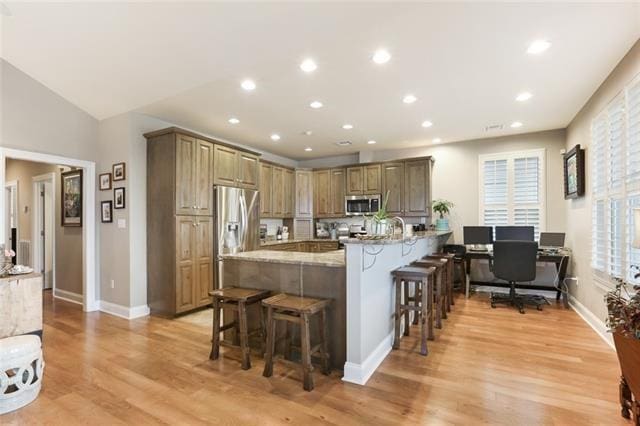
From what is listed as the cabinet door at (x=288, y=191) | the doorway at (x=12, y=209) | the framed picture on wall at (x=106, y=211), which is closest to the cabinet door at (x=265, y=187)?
the cabinet door at (x=288, y=191)

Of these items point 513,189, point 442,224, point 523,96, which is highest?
point 523,96

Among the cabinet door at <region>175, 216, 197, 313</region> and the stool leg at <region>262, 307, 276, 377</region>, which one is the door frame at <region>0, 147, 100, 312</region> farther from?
the stool leg at <region>262, 307, 276, 377</region>

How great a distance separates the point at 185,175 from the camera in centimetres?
416

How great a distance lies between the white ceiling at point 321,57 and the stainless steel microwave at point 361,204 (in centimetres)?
202

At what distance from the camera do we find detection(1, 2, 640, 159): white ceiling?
2.36 metres

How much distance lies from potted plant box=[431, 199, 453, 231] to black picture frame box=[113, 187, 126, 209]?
16.7ft

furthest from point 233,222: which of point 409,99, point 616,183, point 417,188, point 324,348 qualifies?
point 616,183

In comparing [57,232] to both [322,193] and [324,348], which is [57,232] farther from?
[324,348]

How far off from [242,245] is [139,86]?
8.22ft

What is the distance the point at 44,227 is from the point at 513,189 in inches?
329

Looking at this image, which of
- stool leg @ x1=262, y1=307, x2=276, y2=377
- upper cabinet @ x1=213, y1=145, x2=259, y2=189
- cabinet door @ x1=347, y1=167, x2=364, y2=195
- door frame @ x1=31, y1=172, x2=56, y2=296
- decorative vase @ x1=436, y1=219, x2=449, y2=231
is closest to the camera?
stool leg @ x1=262, y1=307, x2=276, y2=377

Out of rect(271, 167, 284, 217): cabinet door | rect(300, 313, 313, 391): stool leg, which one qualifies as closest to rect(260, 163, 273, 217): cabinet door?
rect(271, 167, 284, 217): cabinet door

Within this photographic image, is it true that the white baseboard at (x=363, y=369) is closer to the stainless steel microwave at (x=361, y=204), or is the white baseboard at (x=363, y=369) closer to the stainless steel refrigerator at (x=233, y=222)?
the stainless steel refrigerator at (x=233, y=222)

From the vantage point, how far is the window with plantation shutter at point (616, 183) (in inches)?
107
